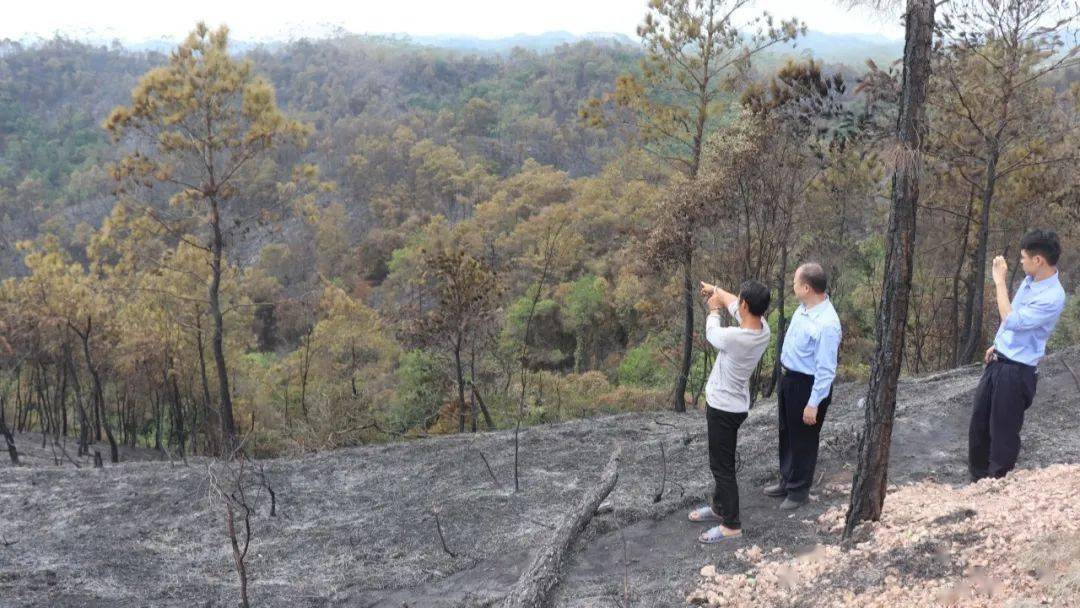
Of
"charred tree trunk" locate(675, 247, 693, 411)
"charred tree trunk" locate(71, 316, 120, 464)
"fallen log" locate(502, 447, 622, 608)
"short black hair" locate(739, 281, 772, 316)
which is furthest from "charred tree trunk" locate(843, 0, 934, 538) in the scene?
"charred tree trunk" locate(71, 316, 120, 464)

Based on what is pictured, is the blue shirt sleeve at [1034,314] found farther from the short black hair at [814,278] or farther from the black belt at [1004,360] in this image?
the short black hair at [814,278]

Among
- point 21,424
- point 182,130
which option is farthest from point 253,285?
point 182,130

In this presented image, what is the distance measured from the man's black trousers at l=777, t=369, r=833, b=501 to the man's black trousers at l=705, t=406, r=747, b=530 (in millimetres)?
414

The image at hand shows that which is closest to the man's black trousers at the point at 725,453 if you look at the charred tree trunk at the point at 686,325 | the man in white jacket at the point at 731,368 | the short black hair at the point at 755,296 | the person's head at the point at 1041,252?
the man in white jacket at the point at 731,368

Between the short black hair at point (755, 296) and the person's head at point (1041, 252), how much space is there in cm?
139

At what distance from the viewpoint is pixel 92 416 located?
854 inches

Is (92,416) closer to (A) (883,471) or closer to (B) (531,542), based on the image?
(B) (531,542)

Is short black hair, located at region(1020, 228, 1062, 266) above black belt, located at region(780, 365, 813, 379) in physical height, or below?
above

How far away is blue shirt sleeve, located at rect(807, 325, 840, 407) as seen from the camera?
4051 mm

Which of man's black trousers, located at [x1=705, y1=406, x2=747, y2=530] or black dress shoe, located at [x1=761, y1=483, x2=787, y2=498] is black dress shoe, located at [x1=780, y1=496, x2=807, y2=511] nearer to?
black dress shoe, located at [x1=761, y1=483, x2=787, y2=498]

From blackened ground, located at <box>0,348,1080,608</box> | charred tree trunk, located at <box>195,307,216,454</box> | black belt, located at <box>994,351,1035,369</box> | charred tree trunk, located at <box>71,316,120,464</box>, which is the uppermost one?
black belt, located at <box>994,351,1035,369</box>

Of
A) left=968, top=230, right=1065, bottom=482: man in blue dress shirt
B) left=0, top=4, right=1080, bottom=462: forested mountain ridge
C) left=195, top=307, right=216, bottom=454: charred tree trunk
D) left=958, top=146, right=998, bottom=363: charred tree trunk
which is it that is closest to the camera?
left=968, top=230, right=1065, bottom=482: man in blue dress shirt

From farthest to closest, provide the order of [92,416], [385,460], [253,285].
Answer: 1. [253,285]
2. [92,416]
3. [385,460]

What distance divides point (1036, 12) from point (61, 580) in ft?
40.8
